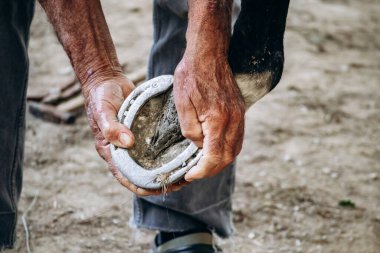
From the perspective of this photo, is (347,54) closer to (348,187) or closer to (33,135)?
(348,187)

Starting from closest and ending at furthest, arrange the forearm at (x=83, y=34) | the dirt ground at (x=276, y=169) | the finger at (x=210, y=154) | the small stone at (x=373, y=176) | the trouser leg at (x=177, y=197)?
the finger at (x=210, y=154), the forearm at (x=83, y=34), the trouser leg at (x=177, y=197), the dirt ground at (x=276, y=169), the small stone at (x=373, y=176)

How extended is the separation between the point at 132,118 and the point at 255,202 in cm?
101

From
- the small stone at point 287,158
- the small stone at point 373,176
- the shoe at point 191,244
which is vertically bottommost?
the small stone at point 373,176

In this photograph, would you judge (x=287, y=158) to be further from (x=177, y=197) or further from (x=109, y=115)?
(x=109, y=115)

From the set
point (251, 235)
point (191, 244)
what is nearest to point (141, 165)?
point (191, 244)

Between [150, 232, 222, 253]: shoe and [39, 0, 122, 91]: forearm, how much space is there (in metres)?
0.54

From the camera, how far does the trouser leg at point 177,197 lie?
1509 millimetres

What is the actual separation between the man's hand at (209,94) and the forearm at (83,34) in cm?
23

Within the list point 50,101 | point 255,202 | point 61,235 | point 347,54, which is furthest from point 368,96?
point 61,235

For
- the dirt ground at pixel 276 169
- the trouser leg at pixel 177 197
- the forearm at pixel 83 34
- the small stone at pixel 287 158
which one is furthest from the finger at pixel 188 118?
the small stone at pixel 287 158

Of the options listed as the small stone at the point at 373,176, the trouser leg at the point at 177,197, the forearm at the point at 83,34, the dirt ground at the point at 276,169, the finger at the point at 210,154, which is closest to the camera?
the finger at the point at 210,154

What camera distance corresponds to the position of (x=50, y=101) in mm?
2648

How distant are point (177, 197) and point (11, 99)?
518 mm

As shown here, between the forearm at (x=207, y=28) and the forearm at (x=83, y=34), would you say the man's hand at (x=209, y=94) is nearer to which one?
the forearm at (x=207, y=28)
